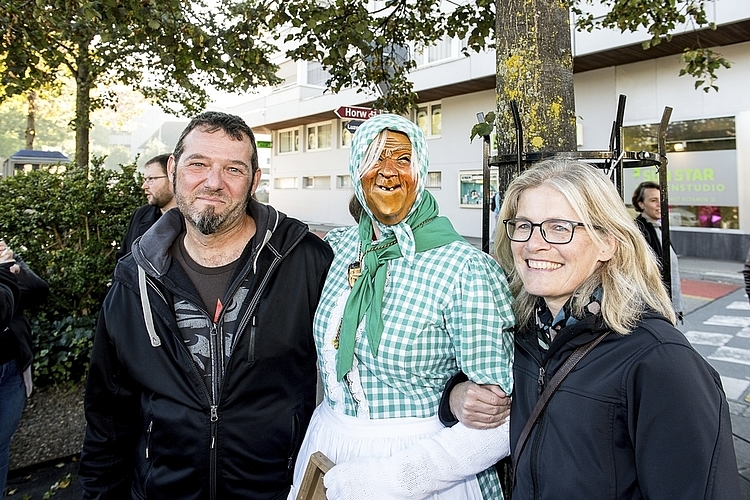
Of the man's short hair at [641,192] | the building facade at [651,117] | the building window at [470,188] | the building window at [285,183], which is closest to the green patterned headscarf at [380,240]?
the building facade at [651,117]

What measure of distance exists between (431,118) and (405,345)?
1950 cm

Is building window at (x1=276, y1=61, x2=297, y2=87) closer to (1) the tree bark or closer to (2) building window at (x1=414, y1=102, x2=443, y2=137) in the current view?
(2) building window at (x1=414, y1=102, x2=443, y2=137)

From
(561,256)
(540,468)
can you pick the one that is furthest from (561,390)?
(561,256)

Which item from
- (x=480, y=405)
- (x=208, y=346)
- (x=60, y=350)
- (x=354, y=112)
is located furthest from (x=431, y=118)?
(x=480, y=405)

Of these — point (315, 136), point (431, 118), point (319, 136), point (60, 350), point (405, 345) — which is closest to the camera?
point (405, 345)

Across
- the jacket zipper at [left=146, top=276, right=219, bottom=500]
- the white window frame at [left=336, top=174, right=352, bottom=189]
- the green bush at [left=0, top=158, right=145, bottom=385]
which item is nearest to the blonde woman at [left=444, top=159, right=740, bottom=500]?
the jacket zipper at [left=146, top=276, right=219, bottom=500]

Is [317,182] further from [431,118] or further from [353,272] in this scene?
[353,272]

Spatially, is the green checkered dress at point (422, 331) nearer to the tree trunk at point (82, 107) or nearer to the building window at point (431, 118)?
the tree trunk at point (82, 107)

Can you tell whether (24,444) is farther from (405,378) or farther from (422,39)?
(422,39)

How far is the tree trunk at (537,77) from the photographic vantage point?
2.24 metres

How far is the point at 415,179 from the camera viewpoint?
183 cm

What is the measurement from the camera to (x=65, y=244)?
492 cm

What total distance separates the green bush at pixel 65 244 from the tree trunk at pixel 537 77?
418cm

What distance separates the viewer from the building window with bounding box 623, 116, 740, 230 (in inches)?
483
